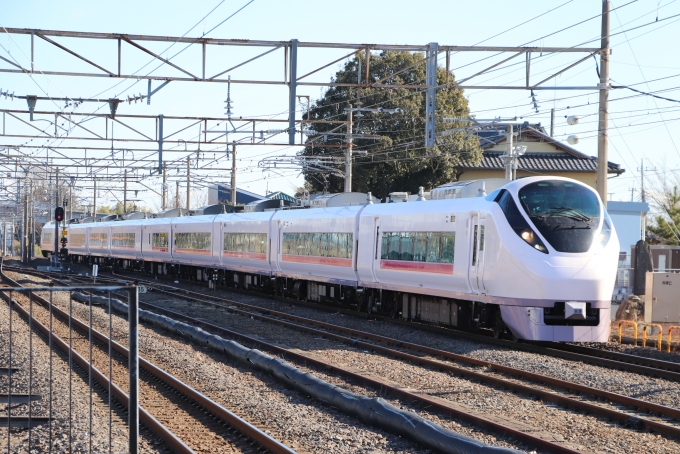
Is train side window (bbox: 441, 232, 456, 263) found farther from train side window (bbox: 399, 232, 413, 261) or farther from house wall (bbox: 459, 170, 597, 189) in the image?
house wall (bbox: 459, 170, 597, 189)

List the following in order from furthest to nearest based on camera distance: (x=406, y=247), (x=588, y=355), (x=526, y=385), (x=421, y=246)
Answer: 1. (x=406, y=247)
2. (x=421, y=246)
3. (x=588, y=355)
4. (x=526, y=385)

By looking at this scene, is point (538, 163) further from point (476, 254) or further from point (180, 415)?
point (180, 415)

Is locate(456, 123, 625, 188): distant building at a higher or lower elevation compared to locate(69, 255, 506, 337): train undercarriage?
higher

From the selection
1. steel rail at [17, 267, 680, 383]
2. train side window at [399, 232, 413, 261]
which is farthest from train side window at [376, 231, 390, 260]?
steel rail at [17, 267, 680, 383]

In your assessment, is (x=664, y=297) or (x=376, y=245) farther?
(x=376, y=245)

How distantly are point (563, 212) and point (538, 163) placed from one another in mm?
31138

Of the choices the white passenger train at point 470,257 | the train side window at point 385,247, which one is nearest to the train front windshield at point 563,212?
the white passenger train at point 470,257

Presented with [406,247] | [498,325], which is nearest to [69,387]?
[498,325]

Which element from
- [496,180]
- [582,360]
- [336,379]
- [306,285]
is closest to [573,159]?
[306,285]

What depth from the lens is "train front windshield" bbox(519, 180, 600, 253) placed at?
567 inches

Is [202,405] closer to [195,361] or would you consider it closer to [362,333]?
[195,361]

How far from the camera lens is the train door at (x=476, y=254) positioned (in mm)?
15391

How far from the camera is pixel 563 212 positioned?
14703mm

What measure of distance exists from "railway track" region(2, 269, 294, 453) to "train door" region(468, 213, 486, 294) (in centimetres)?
608
